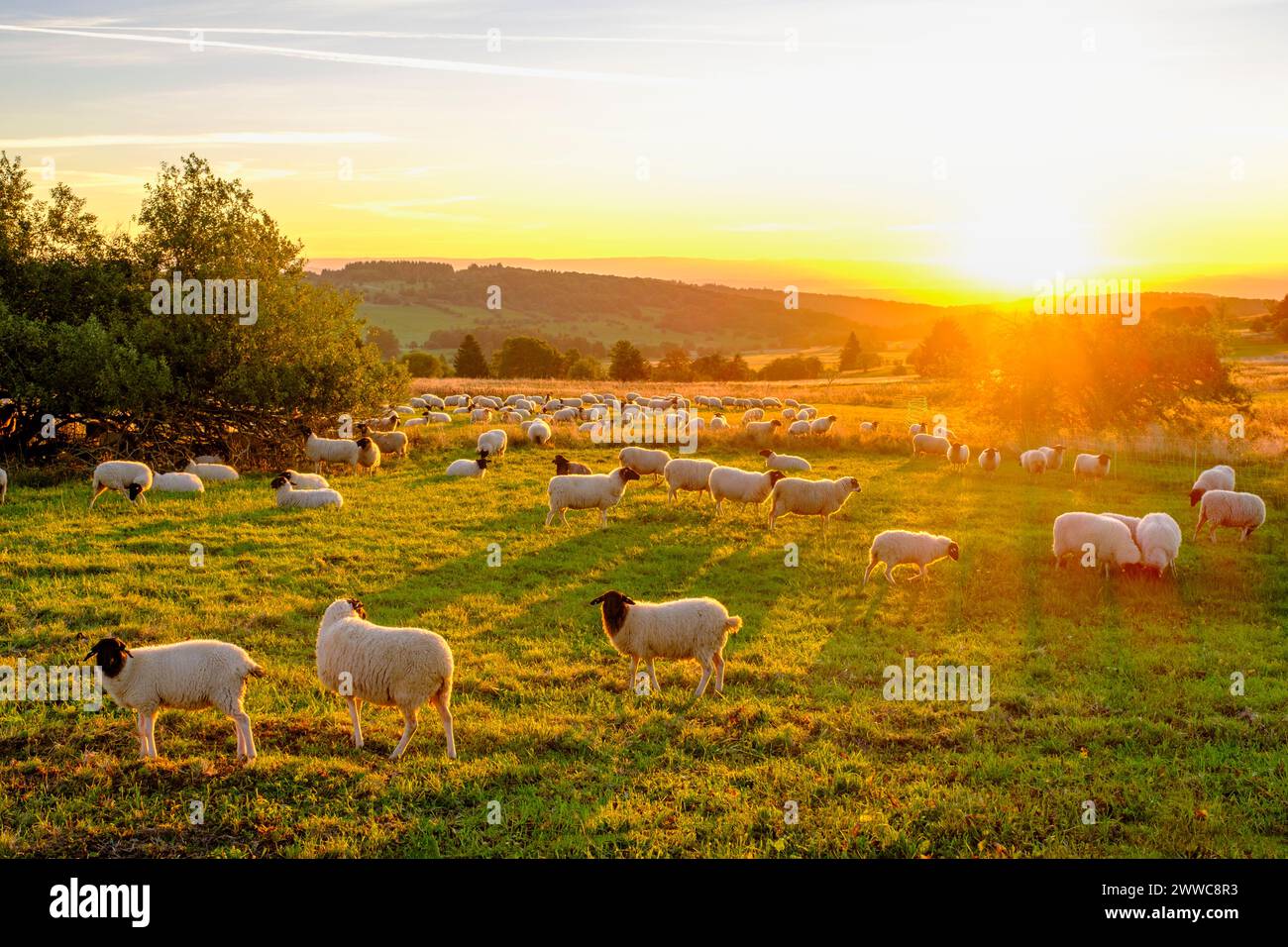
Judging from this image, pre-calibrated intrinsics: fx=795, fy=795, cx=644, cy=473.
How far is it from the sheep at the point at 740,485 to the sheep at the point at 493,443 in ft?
38.5

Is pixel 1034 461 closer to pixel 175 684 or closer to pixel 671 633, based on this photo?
pixel 671 633

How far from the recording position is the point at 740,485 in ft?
67.4

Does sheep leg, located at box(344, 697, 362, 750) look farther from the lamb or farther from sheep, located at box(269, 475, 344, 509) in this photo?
the lamb

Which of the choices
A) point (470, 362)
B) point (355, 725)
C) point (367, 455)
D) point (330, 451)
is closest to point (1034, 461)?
point (367, 455)

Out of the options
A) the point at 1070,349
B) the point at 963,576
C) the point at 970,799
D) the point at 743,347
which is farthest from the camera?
the point at 743,347

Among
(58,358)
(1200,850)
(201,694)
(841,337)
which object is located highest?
(841,337)

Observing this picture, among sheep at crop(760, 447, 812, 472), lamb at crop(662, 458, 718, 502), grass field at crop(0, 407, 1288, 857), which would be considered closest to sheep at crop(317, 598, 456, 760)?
grass field at crop(0, 407, 1288, 857)

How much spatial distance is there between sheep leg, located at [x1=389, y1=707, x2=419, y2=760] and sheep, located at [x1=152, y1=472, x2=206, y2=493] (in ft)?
51.8

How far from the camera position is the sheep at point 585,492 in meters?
19.5

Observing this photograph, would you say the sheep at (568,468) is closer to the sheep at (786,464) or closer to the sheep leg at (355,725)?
the sheep at (786,464)

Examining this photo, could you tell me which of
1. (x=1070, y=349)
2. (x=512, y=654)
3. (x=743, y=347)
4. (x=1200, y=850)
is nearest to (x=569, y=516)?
(x=512, y=654)

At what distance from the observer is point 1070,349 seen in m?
35.2

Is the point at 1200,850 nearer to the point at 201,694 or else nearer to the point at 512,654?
the point at 512,654

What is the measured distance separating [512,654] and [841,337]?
172683mm
